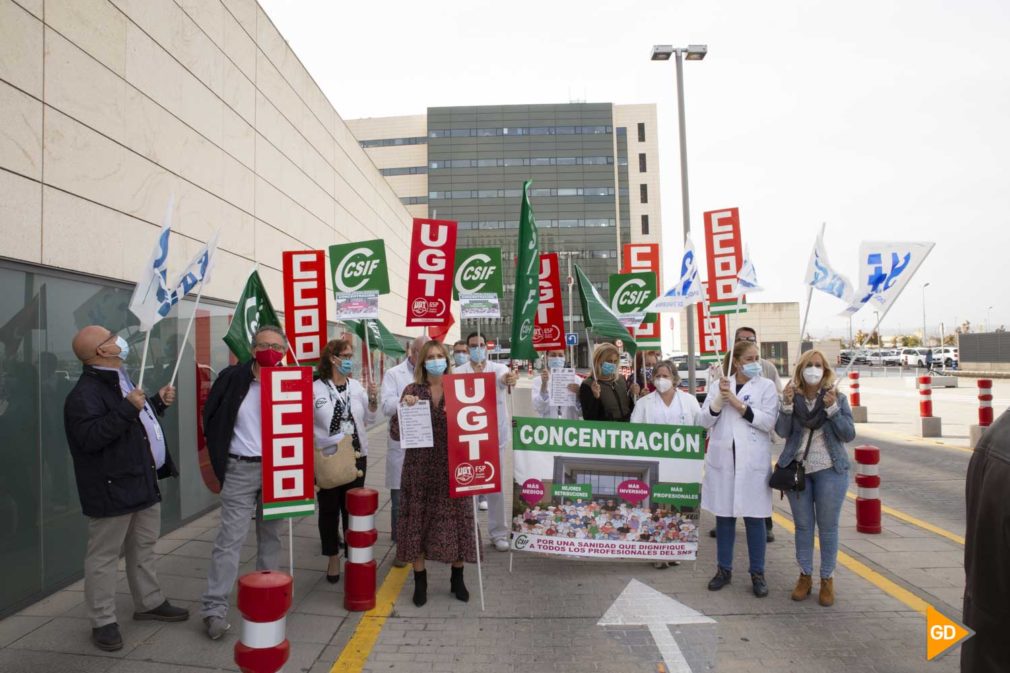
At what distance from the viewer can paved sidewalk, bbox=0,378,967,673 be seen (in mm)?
3990

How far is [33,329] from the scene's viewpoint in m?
4.96

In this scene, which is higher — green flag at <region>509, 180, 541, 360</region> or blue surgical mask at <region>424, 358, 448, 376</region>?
green flag at <region>509, 180, 541, 360</region>

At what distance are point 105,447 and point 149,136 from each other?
3968mm

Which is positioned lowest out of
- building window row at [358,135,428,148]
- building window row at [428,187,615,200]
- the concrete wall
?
the concrete wall

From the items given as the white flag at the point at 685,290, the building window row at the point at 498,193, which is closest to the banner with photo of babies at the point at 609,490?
the white flag at the point at 685,290

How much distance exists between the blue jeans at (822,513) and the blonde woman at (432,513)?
2.54m

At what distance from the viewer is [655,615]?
477 cm

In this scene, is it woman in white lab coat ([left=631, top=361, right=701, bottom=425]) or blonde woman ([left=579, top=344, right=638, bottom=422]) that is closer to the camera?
woman in white lab coat ([left=631, top=361, right=701, bottom=425])

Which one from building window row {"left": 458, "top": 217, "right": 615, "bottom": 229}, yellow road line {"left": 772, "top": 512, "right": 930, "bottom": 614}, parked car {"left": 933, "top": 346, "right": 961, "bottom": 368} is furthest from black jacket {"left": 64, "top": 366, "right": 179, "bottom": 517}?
building window row {"left": 458, "top": 217, "right": 615, "bottom": 229}

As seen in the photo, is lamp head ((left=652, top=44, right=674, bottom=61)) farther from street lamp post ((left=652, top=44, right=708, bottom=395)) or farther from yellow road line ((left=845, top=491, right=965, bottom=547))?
yellow road line ((left=845, top=491, right=965, bottom=547))

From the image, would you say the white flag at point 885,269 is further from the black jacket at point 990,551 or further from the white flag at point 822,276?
the black jacket at point 990,551

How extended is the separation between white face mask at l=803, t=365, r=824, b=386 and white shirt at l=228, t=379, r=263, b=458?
408cm

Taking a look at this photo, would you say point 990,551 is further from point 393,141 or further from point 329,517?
point 393,141

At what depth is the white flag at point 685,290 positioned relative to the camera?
7.23m
